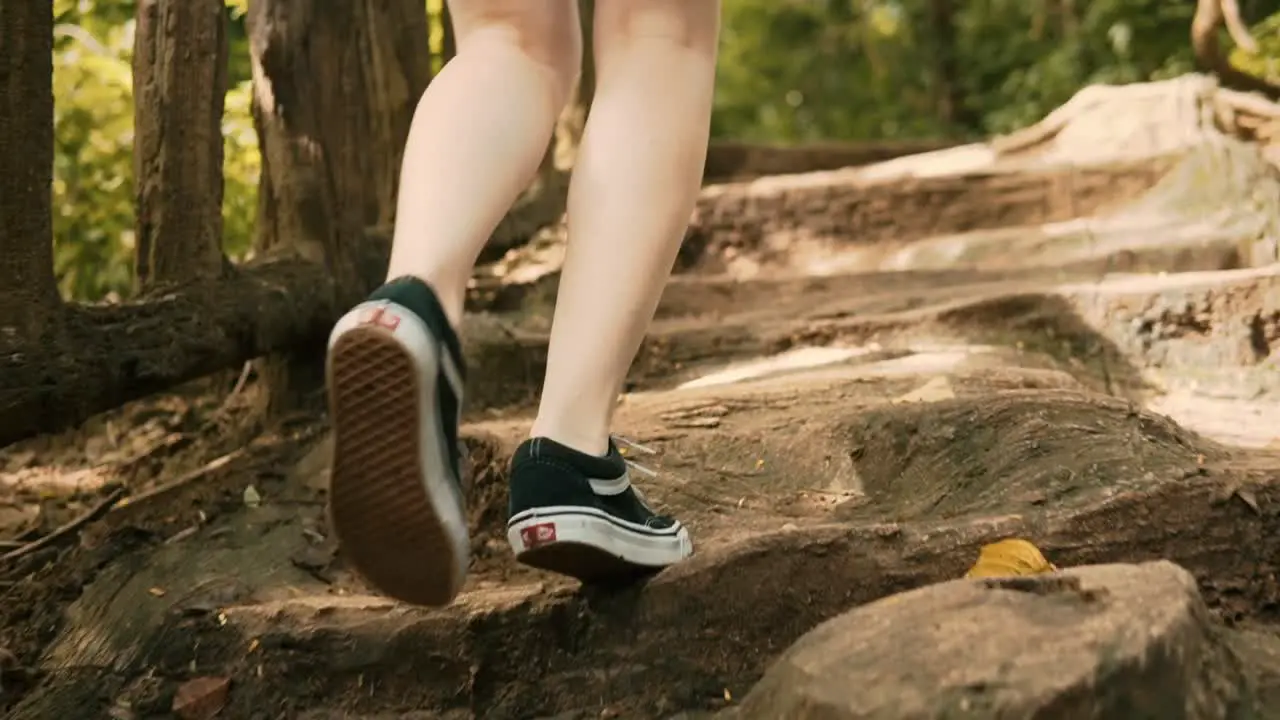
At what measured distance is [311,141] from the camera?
2.52m

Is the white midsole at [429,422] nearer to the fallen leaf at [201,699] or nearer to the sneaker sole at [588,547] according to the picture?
the sneaker sole at [588,547]

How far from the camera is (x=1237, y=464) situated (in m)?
1.52

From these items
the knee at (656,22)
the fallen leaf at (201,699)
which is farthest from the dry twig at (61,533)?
the knee at (656,22)

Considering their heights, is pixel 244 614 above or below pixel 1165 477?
below

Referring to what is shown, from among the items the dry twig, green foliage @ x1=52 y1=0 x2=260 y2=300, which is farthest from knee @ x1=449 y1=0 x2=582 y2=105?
green foliage @ x1=52 y1=0 x2=260 y2=300

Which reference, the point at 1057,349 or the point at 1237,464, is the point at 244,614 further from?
the point at 1057,349

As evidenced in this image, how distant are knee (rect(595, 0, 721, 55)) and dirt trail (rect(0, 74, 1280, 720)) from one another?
61 cm

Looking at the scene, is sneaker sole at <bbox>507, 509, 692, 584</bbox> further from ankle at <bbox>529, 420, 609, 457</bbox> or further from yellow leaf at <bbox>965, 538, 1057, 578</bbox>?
yellow leaf at <bbox>965, 538, 1057, 578</bbox>

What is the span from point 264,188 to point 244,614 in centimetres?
128

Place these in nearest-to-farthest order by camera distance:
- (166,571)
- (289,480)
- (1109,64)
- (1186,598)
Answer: (1186,598) < (166,571) < (289,480) < (1109,64)

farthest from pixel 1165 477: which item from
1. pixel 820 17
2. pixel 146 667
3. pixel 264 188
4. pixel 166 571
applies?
pixel 820 17

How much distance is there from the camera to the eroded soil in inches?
54.4

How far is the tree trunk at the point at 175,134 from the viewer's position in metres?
2.08

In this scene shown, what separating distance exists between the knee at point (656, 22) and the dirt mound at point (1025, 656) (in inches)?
27.2
